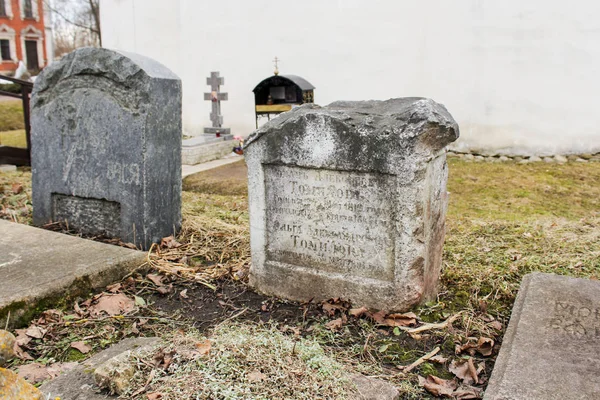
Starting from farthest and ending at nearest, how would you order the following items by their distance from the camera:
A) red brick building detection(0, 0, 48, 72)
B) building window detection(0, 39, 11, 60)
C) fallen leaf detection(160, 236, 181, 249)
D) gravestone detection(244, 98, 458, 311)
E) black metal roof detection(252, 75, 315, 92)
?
building window detection(0, 39, 11, 60)
red brick building detection(0, 0, 48, 72)
black metal roof detection(252, 75, 315, 92)
fallen leaf detection(160, 236, 181, 249)
gravestone detection(244, 98, 458, 311)

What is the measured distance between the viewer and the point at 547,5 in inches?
342

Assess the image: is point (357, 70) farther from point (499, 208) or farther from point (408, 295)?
point (408, 295)

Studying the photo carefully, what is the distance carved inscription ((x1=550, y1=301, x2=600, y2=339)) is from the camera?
2766mm

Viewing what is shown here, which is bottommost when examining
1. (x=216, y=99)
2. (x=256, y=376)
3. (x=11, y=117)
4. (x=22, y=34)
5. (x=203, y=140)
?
(x=256, y=376)

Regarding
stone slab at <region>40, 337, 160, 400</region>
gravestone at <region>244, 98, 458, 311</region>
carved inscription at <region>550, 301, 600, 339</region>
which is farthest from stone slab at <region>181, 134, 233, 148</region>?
carved inscription at <region>550, 301, 600, 339</region>

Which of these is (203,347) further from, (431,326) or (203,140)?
(203,140)

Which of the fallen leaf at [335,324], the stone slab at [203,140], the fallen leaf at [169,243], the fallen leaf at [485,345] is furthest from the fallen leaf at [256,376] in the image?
the stone slab at [203,140]

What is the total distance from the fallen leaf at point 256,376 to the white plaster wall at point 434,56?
26.9 feet

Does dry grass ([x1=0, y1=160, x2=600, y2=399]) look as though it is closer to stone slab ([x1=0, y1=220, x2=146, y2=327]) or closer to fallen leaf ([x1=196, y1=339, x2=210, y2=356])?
fallen leaf ([x1=196, y1=339, x2=210, y2=356])

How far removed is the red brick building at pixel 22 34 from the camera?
35.0 m

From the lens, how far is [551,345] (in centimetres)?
262

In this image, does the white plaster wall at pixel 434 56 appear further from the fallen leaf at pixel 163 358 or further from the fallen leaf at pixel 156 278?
the fallen leaf at pixel 163 358

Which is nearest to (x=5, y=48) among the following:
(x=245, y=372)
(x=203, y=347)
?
(x=203, y=347)

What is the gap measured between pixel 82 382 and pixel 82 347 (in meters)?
0.80
